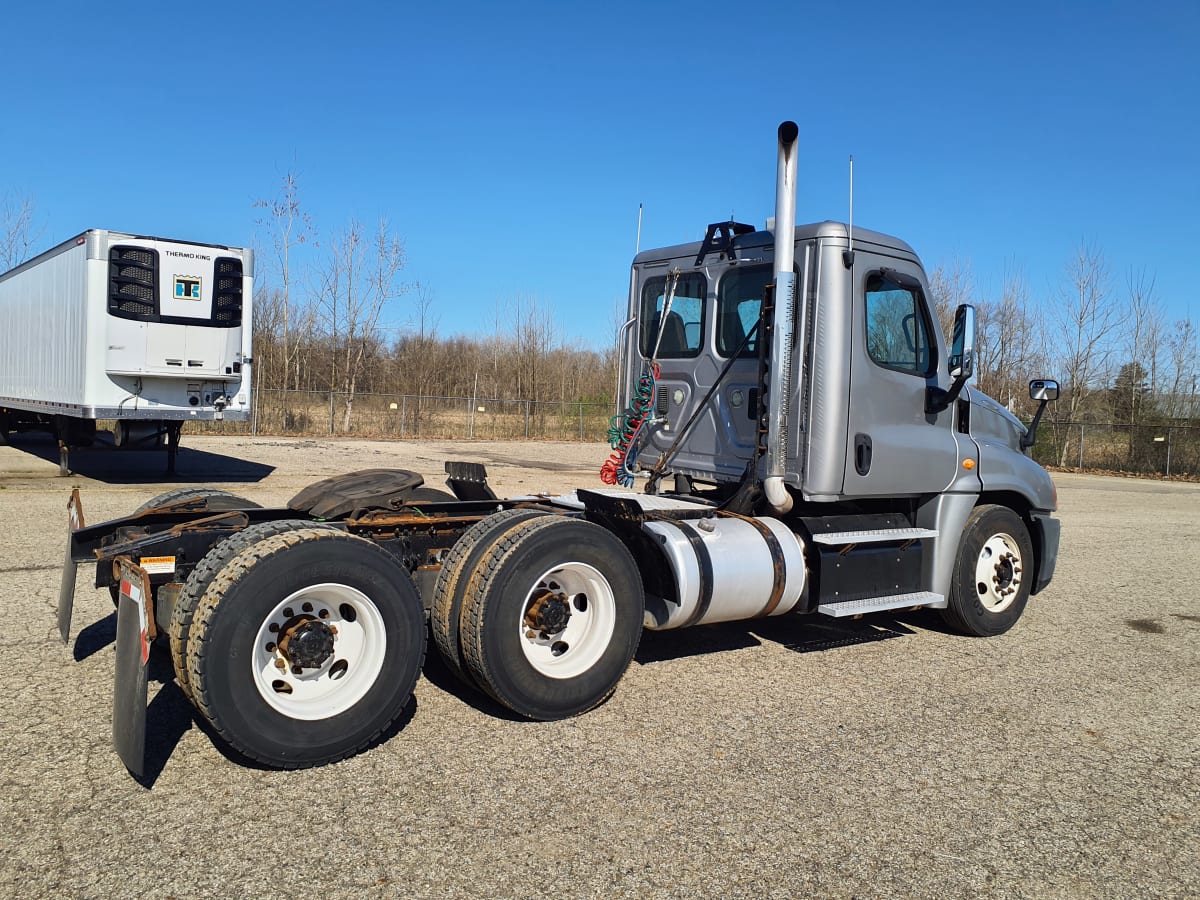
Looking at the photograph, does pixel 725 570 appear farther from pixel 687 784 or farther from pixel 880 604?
pixel 687 784

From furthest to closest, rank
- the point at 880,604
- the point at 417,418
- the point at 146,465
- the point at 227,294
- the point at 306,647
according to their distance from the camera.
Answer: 1. the point at 417,418
2. the point at 146,465
3. the point at 227,294
4. the point at 880,604
5. the point at 306,647

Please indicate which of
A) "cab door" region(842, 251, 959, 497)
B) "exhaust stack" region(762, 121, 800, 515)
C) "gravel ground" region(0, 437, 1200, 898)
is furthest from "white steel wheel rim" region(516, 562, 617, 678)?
"cab door" region(842, 251, 959, 497)

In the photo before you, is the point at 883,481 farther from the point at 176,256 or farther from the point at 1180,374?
the point at 1180,374

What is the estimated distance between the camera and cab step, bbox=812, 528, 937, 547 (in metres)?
5.98

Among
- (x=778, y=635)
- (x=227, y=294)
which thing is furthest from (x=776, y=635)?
(x=227, y=294)

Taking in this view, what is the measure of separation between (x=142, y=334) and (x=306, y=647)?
37.3 ft

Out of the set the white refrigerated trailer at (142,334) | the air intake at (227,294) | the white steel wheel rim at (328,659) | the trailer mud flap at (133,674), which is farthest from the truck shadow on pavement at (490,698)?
the air intake at (227,294)

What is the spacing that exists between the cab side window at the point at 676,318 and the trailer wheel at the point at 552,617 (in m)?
2.37

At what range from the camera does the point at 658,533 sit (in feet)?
17.6

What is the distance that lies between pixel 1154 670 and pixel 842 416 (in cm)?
278

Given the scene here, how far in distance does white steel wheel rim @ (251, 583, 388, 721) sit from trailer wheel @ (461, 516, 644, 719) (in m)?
0.51

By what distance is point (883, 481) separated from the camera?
6273mm

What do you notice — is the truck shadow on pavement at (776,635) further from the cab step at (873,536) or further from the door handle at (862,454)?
the door handle at (862,454)

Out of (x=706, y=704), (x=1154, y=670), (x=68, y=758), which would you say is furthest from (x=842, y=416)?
(x=68, y=758)
